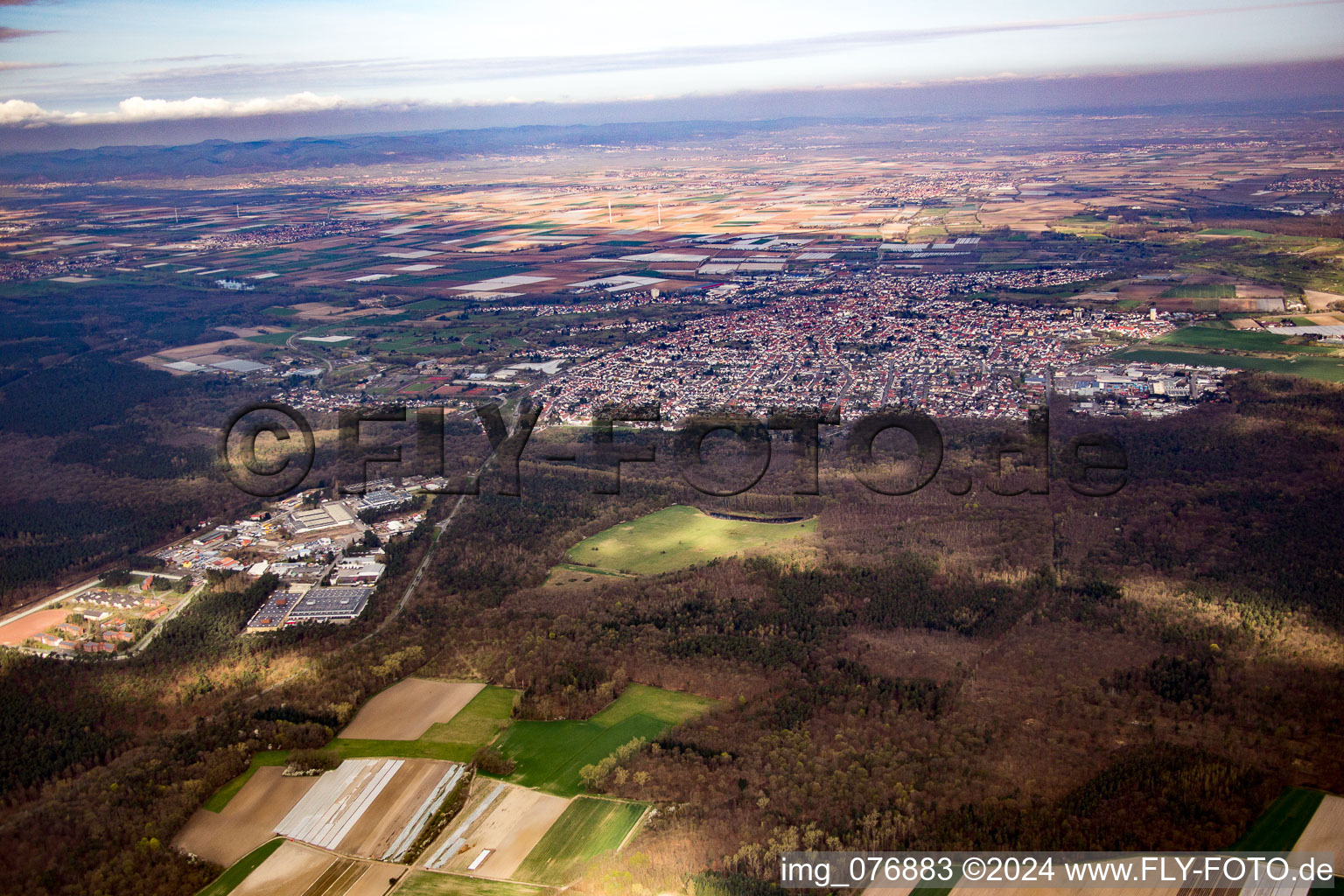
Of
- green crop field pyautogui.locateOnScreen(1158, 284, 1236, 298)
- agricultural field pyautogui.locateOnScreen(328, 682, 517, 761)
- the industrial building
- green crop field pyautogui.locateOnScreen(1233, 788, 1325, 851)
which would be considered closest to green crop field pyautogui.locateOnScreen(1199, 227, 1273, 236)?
green crop field pyautogui.locateOnScreen(1158, 284, 1236, 298)

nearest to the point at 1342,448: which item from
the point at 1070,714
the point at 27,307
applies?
the point at 1070,714

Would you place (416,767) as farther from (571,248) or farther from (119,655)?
(571,248)

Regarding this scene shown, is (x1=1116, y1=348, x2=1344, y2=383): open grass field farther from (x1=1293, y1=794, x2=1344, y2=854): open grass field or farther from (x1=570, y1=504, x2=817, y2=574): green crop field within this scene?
(x1=1293, y1=794, x2=1344, y2=854): open grass field

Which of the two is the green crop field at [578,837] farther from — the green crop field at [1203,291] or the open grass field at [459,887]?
the green crop field at [1203,291]

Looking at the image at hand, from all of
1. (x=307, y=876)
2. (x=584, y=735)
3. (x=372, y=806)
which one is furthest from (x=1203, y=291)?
(x=307, y=876)

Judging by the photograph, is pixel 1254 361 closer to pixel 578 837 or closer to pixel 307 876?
pixel 578 837
